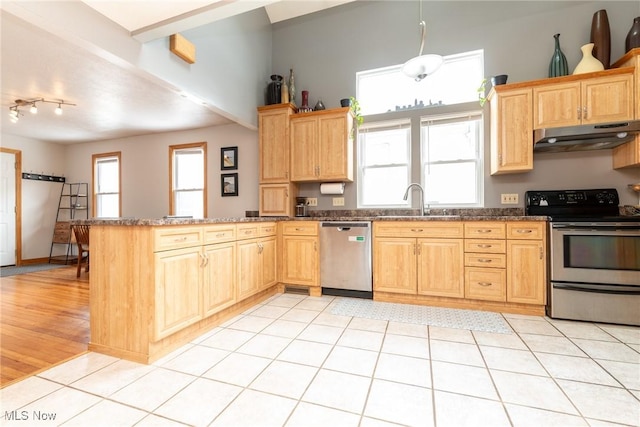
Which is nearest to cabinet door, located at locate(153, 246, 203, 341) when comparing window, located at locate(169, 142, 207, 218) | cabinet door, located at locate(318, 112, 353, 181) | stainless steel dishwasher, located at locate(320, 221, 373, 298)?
stainless steel dishwasher, located at locate(320, 221, 373, 298)

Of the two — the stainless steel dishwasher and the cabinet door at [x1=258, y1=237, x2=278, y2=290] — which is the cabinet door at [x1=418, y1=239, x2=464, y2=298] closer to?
the stainless steel dishwasher

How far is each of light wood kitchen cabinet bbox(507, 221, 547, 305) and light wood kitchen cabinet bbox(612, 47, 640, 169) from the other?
41.1 inches

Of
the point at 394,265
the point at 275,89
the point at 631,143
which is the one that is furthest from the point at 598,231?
the point at 275,89

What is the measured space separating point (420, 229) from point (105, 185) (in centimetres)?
599

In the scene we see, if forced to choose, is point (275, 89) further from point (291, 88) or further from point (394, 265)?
point (394, 265)

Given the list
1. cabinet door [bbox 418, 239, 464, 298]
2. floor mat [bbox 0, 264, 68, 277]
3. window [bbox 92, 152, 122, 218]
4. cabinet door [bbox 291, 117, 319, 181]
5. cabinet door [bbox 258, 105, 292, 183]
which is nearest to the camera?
cabinet door [bbox 418, 239, 464, 298]

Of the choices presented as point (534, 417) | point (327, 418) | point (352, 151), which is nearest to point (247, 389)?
point (327, 418)

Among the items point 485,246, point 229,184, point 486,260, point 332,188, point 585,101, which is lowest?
point 486,260

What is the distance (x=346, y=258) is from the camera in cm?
317

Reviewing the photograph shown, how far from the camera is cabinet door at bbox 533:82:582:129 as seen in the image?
Answer: 8.73 feet

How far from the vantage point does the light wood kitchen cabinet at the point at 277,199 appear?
3703 millimetres

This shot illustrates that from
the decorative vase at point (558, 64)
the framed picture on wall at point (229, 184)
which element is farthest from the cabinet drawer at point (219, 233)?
the decorative vase at point (558, 64)

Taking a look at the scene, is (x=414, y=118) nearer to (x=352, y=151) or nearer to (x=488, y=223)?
(x=352, y=151)

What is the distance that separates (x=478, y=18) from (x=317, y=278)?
11.9ft
